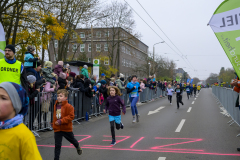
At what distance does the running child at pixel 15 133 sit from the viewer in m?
2.04

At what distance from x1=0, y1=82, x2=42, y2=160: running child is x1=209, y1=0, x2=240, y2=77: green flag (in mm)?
4141

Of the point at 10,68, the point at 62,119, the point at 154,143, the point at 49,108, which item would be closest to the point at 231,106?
the point at 154,143

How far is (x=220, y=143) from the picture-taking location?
727cm

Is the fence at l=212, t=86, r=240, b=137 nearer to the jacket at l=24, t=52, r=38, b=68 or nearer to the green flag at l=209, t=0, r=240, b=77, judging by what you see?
the green flag at l=209, t=0, r=240, b=77

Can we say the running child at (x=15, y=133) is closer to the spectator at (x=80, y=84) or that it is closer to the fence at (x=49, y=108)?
the fence at (x=49, y=108)

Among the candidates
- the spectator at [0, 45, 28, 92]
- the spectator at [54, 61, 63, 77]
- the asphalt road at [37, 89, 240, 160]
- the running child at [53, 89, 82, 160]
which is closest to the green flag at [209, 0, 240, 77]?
the asphalt road at [37, 89, 240, 160]

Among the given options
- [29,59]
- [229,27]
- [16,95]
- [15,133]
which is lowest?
[15,133]

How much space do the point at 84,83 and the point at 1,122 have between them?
997 cm

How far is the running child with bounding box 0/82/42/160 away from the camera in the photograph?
6.71ft

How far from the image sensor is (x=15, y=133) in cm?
208

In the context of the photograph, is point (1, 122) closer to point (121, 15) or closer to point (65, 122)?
point (65, 122)

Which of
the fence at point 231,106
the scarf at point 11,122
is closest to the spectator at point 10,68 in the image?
the scarf at point 11,122

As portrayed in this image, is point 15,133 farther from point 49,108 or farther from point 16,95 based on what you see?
point 49,108

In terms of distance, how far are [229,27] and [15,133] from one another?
448 cm
